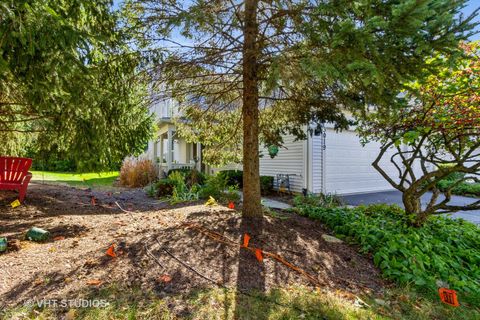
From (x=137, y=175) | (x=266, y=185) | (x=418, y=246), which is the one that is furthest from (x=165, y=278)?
(x=137, y=175)

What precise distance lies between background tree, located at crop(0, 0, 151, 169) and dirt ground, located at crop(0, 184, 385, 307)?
120cm

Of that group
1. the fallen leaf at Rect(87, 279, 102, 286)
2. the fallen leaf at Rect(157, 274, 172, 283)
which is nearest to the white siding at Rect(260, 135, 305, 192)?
the fallen leaf at Rect(157, 274, 172, 283)

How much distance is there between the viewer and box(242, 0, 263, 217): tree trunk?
4508 millimetres

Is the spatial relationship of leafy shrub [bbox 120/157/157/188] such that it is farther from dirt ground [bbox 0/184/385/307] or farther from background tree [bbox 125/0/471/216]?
dirt ground [bbox 0/184/385/307]

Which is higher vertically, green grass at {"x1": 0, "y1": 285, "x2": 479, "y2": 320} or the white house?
the white house

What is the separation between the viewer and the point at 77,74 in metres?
3.49

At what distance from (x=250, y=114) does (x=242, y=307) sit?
2958 millimetres

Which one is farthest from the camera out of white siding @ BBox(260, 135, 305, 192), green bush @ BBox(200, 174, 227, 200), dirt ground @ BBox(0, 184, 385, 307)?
white siding @ BBox(260, 135, 305, 192)

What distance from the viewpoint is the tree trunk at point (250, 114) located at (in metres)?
4.51

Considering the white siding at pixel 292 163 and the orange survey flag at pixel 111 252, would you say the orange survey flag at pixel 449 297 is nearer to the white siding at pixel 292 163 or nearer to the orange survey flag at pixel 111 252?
the orange survey flag at pixel 111 252

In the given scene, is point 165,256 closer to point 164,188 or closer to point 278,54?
point 278,54

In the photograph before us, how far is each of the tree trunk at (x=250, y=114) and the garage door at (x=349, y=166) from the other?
584 cm

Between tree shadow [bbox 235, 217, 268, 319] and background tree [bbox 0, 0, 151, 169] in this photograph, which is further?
background tree [bbox 0, 0, 151, 169]

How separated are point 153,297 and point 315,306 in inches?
59.8
